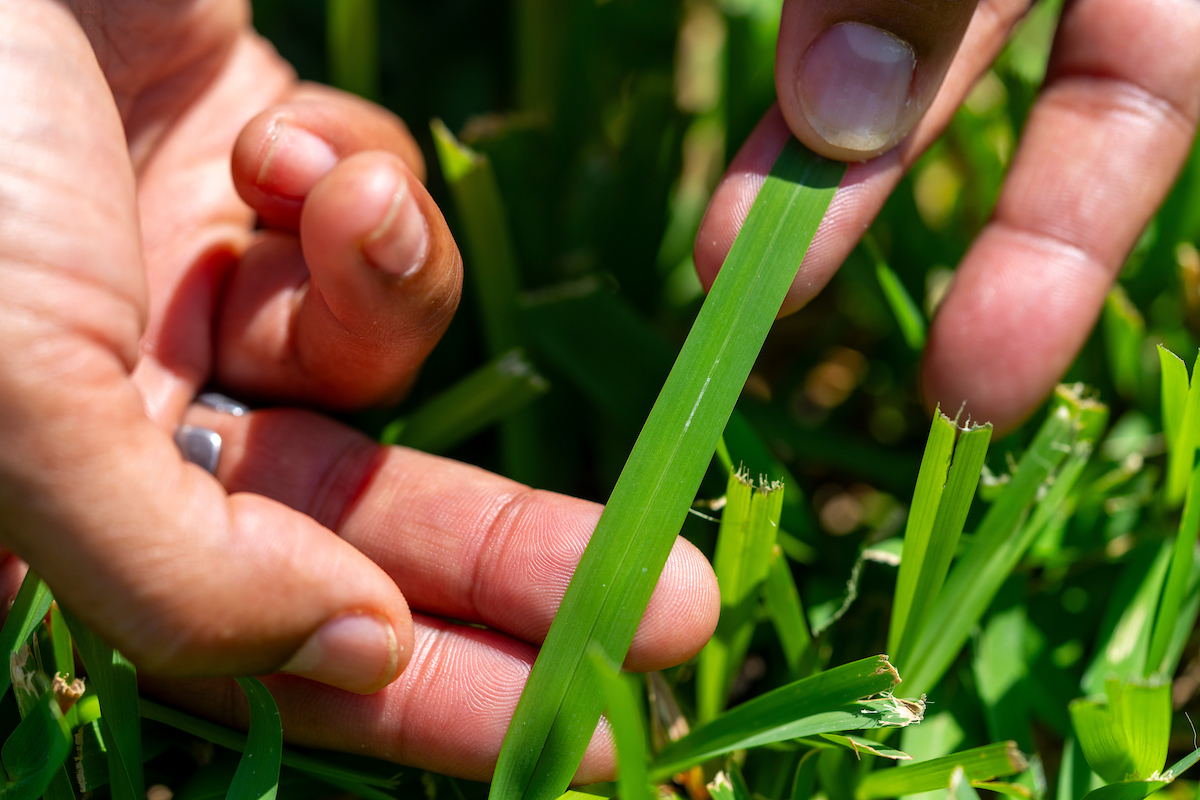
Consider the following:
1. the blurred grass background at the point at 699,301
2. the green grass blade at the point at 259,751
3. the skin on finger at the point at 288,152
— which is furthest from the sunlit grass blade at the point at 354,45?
the green grass blade at the point at 259,751

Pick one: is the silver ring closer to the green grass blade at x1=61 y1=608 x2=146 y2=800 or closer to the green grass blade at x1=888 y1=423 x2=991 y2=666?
the green grass blade at x1=61 y1=608 x2=146 y2=800

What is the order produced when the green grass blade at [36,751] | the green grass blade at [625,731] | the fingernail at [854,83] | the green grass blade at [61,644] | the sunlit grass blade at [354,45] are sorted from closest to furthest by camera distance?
the green grass blade at [625,731], the green grass blade at [36,751], the green grass blade at [61,644], the fingernail at [854,83], the sunlit grass blade at [354,45]

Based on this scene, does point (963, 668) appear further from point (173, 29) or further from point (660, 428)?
point (173, 29)

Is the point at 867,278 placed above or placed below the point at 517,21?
below

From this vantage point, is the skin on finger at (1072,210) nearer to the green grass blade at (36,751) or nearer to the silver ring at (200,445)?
the silver ring at (200,445)

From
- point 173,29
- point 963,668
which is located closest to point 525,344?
point 173,29

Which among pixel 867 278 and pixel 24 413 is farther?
pixel 867 278

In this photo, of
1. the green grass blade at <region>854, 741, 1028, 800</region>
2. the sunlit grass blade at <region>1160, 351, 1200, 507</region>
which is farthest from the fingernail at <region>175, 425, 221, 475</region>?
the sunlit grass blade at <region>1160, 351, 1200, 507</region>
